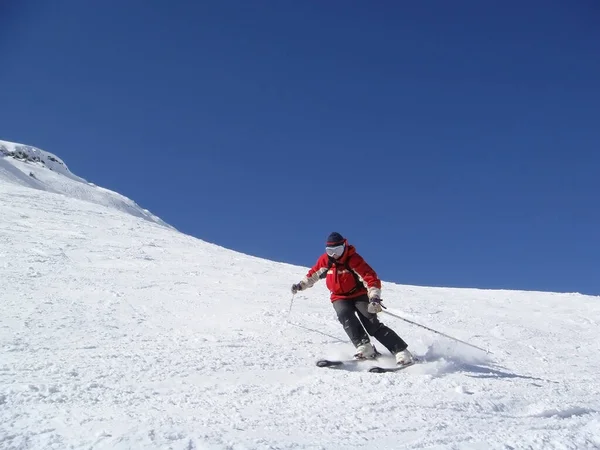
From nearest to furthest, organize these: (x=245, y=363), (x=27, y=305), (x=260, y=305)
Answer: (x=245, y=363) < (x=27, y=305) < (x=260, y=305)

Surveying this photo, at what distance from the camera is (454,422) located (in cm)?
372

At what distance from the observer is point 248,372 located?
4816 mm

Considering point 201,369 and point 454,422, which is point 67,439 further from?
point 454,422

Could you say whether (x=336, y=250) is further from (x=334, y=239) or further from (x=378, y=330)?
(x=378, y=330)

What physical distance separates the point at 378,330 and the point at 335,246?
112 centimetres

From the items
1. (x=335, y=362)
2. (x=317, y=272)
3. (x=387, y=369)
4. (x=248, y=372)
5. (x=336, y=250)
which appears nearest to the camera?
(x=248, y=372)

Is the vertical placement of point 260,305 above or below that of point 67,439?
above

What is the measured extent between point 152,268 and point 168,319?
187 inches

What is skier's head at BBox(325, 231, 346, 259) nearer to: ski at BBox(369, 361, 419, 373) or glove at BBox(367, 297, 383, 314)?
glove at BBox(367, 297, 383, 314)

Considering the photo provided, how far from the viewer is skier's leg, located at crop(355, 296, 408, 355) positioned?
5656 mm

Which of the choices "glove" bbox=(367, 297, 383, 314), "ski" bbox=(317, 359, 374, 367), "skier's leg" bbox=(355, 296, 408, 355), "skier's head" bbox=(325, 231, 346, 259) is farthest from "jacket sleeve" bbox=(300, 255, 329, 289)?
"ski" bbox=(317, 359, 374, 367)

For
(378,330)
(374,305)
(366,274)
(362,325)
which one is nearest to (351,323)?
(362,325)

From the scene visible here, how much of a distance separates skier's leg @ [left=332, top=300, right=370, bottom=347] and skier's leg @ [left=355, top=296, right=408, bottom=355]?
85 millimetres

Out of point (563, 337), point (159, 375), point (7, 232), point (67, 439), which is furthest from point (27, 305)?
point (563, 337)
